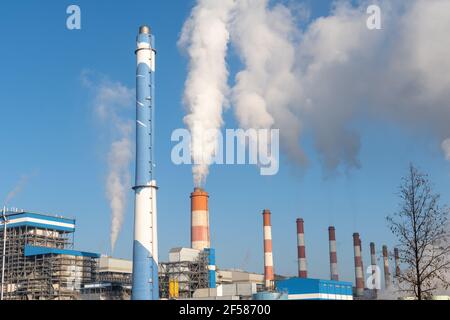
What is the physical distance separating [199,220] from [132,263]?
40.4ft

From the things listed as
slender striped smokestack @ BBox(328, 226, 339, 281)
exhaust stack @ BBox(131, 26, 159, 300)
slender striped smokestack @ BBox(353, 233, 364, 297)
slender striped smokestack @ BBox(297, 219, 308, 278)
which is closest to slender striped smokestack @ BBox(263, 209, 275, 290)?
slender striped smokestack @ BBox(297, 219, 308, 278)

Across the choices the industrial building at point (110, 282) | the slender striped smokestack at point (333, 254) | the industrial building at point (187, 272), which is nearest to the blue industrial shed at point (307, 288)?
the industrial building at point (187, 272)

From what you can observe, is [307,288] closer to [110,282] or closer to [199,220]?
[199,220]

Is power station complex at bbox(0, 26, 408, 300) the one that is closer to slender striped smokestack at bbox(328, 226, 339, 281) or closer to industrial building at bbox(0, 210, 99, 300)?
industrial building at bbox(0, 210, 99, 300)

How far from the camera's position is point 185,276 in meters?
45.1

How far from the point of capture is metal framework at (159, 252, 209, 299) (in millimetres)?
44781

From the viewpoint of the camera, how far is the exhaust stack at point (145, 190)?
102ft

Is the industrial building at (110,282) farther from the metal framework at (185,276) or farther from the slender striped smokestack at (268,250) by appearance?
the slender striped smokestack at (268,250)
